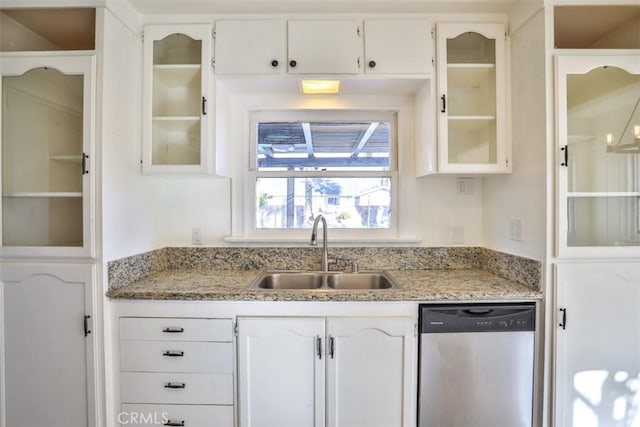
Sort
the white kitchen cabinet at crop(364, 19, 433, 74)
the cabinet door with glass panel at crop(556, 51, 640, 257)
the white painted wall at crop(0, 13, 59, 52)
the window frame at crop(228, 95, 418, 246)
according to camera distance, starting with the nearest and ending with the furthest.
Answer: the cabinet door with glass panel at crop(556, 51, 640, 257) < the white painted wall at crop(0, 13, 59, 52) < the white kitchen cabinet at crop(364, 19, 433, 74) < the window frame at crop(228, 95, 418, 246)

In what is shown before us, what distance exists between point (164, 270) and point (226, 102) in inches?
43.9

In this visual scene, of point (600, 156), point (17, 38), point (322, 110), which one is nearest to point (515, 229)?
point (600, 156)

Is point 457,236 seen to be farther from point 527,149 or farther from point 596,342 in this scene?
point 596,342

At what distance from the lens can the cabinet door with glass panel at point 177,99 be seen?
165cm

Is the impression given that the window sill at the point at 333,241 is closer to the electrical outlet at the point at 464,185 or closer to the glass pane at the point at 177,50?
the electrical outlet at the point at 464,185

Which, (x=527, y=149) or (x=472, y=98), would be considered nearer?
(x=527, y=149)

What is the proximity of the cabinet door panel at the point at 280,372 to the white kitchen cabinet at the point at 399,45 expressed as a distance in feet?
4.50

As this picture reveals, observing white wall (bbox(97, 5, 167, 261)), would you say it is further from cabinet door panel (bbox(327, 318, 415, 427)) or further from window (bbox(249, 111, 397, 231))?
cabinet door panel (bbox(327, 318, 415, 427))

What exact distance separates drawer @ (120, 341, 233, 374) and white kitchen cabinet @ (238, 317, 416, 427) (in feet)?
0.29

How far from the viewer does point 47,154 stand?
5.01 ft

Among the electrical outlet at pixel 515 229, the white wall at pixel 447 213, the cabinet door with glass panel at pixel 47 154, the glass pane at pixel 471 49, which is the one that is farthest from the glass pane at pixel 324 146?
the cabinet door with glass panel at pixel 47 154

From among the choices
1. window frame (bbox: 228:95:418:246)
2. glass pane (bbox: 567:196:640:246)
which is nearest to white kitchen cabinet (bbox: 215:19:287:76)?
window frame (bbox: 228:95:418:246)

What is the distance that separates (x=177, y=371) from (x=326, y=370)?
700 millimetres

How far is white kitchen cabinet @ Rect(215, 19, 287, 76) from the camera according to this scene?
1630 millimetres
